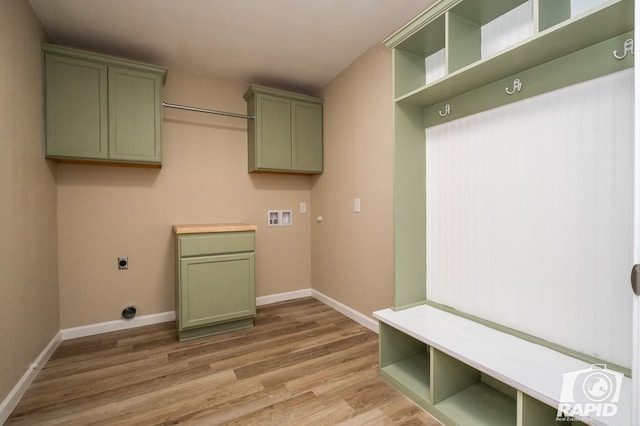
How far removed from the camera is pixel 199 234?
8.46 ft

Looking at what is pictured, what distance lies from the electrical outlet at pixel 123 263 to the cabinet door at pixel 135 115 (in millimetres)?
951

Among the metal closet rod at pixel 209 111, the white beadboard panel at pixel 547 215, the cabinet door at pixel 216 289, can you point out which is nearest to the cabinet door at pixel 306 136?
the metal closet rod at pixel 209 111

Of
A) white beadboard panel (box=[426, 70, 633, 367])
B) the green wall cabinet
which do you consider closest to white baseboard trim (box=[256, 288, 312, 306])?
the green wall cabinet

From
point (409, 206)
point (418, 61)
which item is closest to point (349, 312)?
point (409, 206)

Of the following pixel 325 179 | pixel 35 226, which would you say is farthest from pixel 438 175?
pixel 35 226

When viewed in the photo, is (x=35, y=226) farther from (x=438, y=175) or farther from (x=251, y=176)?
(x=438, y=175)

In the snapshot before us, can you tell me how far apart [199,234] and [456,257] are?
203cm

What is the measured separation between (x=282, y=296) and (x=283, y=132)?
1.91m

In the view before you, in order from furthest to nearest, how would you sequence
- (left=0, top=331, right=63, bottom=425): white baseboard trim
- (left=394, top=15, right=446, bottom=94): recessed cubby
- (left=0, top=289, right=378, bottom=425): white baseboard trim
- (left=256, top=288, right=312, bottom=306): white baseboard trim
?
1. (left=256, top=288, right=312, bottom=306): white baseboard trim
2. (left=394, top=15, right=446, bottom=94): recessed cubby
3. (left=0, top=289, right=378, bottom=425): white baseboard trim
4. (left=0, top=331, right=63, bottom=425): white baseboard trim

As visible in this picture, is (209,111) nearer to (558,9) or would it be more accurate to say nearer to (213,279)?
(213,279)

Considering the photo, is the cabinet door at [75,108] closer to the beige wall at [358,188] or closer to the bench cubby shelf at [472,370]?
the beige wall at [358,188]

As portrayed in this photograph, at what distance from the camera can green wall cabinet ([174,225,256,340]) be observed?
253 cm

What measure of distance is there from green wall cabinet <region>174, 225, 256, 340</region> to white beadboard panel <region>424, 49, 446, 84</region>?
1.92m

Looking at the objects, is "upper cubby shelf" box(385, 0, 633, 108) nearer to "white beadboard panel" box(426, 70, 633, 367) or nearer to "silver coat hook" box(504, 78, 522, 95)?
"silver coat hook" box(504, 78, 522, 95)
